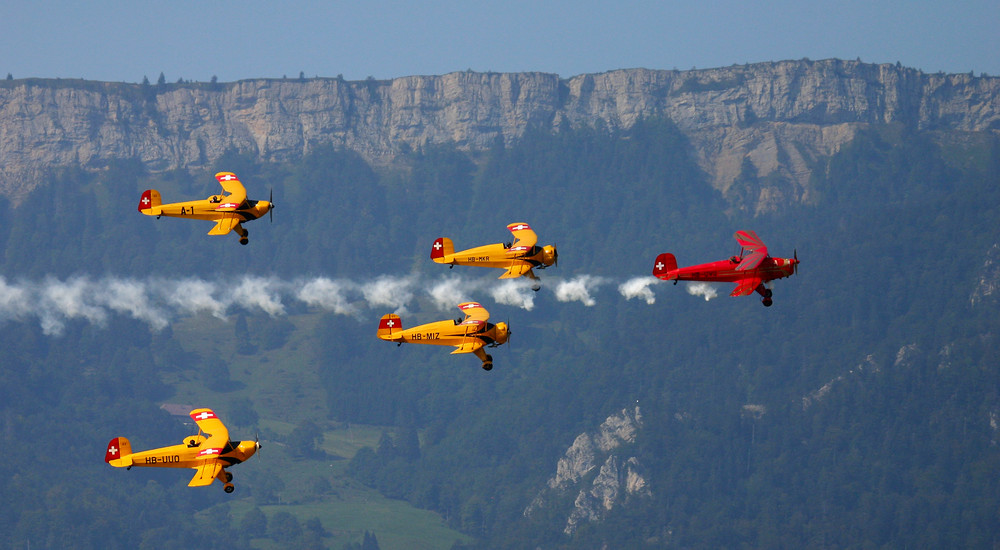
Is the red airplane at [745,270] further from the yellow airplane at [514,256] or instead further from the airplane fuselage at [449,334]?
the airplane fuselage at [449,334]

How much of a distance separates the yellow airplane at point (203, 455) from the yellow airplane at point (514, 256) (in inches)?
958

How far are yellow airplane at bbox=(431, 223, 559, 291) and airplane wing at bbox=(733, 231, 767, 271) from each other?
627 inches

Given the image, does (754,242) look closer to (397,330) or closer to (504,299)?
(397,330)

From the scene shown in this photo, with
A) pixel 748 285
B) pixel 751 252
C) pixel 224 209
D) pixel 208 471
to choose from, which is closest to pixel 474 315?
pixel 224 209

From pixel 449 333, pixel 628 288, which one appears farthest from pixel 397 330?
pixel 628 288

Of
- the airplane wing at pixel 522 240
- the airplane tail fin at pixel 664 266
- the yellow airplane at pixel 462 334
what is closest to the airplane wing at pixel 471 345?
the yellow airplane at pixel 462 334

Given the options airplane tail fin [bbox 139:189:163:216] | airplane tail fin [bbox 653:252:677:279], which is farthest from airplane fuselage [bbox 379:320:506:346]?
airplane tail fin [bbox 139:189:163:216]

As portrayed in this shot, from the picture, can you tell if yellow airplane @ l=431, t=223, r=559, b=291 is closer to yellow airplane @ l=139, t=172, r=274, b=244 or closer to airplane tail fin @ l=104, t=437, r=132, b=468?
yellow airplane @ l=139, t=172, r=274, b=244

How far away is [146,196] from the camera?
133125mm

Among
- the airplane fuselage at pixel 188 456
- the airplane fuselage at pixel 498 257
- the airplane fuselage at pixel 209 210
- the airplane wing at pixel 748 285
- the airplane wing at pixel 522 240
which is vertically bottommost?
the airplane fuselage at pixel 188 456

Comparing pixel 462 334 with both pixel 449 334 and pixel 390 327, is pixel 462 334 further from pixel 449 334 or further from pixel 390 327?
pixel 390 327

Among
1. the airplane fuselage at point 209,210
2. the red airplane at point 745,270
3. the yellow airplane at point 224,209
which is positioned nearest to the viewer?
the red airplane at point 745,270

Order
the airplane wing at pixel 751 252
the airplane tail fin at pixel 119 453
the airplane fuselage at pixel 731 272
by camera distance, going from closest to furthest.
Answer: the airplane tail fin at pixel 119 453 < the airplane wing at pixel 751 252 < the airplane fuselage at pixel 731 272

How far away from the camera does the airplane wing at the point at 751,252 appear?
12706 centimetres
